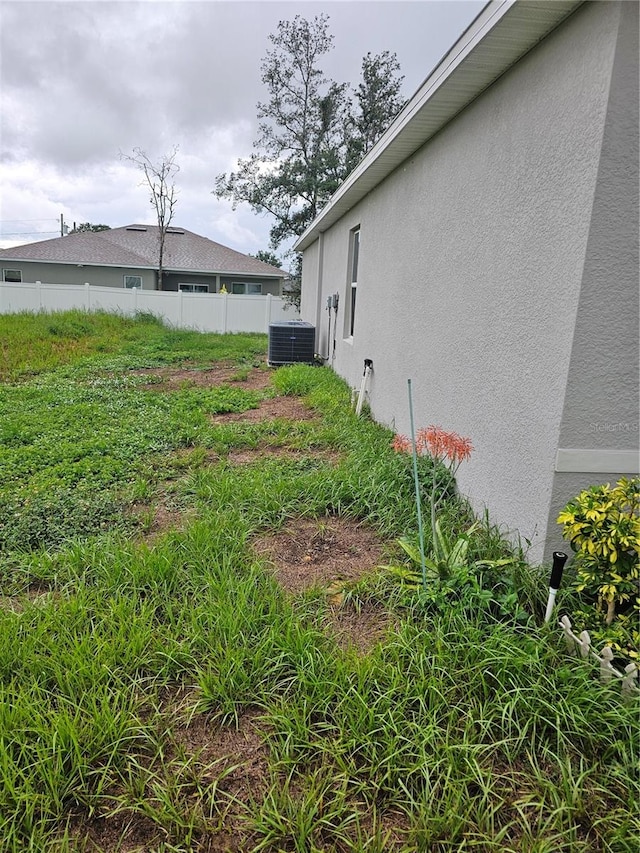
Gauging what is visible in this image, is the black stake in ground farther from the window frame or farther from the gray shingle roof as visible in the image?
the window frame

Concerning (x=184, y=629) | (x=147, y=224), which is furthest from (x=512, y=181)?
(x=147, y=224)

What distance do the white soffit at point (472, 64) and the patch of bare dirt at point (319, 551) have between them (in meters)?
2.78

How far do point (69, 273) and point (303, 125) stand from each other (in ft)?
40.0

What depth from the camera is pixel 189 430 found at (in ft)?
17.2

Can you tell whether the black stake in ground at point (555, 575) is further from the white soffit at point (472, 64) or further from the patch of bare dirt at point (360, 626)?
the white soffit at point (472, 64)

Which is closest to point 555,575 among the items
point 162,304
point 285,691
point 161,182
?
point 285,691

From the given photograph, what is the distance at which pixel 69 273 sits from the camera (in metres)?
20.1

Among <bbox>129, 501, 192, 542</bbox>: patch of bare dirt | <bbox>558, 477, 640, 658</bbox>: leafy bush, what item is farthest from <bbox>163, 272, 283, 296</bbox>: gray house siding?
<bbox>558, 477, 640, 658</bbox>: leafy bush

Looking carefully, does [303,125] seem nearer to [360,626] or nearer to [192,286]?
[192,286]

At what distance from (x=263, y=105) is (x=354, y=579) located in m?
25.1

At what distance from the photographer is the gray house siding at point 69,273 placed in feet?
65.4

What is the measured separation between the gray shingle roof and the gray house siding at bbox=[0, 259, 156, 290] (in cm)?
26

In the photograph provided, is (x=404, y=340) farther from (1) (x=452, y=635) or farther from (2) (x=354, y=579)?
(1) (x=452, y=635)

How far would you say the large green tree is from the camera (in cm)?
2202
